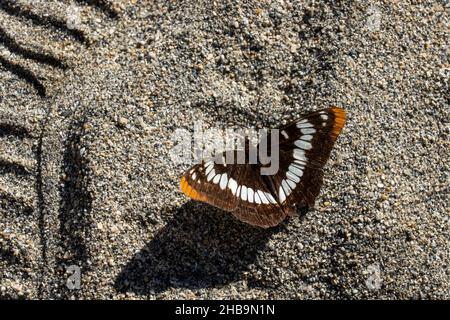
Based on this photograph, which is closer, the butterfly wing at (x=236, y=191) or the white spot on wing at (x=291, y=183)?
the butterfly wing at (x=236, y=191)

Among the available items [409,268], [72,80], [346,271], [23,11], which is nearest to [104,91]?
[72,80]

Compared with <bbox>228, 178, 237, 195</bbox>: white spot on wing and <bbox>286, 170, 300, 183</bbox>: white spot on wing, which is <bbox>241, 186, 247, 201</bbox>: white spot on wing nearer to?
<bbox>228, 178, 237, 195</bbox>: white spot on wing

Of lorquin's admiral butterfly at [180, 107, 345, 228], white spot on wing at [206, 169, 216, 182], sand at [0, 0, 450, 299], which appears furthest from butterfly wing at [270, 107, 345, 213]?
white spot on wing at [206, 169, 216, 182]

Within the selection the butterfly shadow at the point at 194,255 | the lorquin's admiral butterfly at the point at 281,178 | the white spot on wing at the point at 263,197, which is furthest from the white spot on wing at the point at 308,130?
the butterfly shadow at the point at 194,255

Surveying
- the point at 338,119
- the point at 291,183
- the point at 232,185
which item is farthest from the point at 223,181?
the point at 338,119

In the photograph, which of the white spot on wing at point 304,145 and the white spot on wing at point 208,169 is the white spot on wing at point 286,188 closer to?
the white spot on wing at point 304,145

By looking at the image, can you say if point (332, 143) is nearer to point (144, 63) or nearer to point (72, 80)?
point (144, 63)
